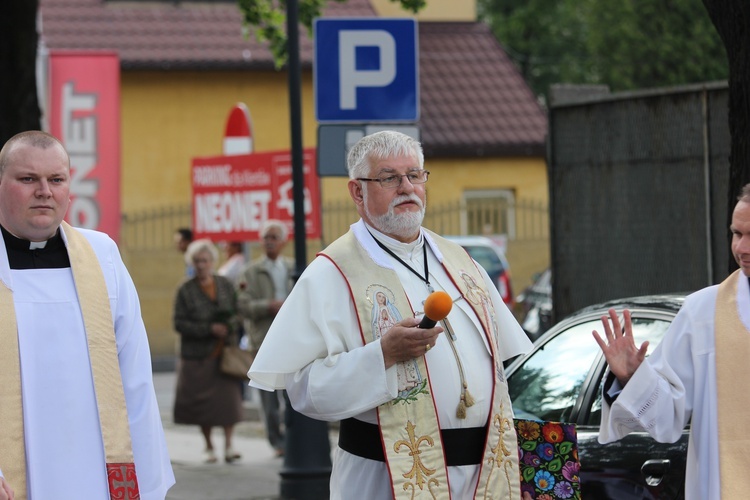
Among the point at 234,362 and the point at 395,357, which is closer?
the point at 395,357

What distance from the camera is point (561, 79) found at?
49.9 m

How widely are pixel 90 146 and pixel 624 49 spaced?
21.0 m

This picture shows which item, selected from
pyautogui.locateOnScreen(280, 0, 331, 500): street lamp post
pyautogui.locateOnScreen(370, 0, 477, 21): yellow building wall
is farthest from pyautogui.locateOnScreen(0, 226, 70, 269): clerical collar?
pyautogui.locateOnScreen(370, 0, 477, 21): yellow building wall

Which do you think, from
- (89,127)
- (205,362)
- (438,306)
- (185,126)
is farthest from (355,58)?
(185,126)

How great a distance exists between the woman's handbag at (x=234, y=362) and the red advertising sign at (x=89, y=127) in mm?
3058

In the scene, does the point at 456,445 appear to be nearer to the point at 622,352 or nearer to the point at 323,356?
the point at 323,356

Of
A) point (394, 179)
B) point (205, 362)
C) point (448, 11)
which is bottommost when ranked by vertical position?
point (205, 362)

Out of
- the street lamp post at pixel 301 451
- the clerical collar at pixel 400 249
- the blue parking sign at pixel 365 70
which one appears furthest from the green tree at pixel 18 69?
the clerical collar at pixel 400 249

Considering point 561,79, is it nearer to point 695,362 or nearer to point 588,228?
point 588,228

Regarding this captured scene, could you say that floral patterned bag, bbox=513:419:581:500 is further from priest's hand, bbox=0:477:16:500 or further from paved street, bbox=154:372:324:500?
paved street, bbox=154:372:324:500

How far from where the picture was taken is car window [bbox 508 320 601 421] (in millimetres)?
6645

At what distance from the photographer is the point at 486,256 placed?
71.4ft

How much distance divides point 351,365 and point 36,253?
1.06 metres

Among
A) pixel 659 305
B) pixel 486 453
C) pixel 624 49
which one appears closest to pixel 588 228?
pixel 659 305
